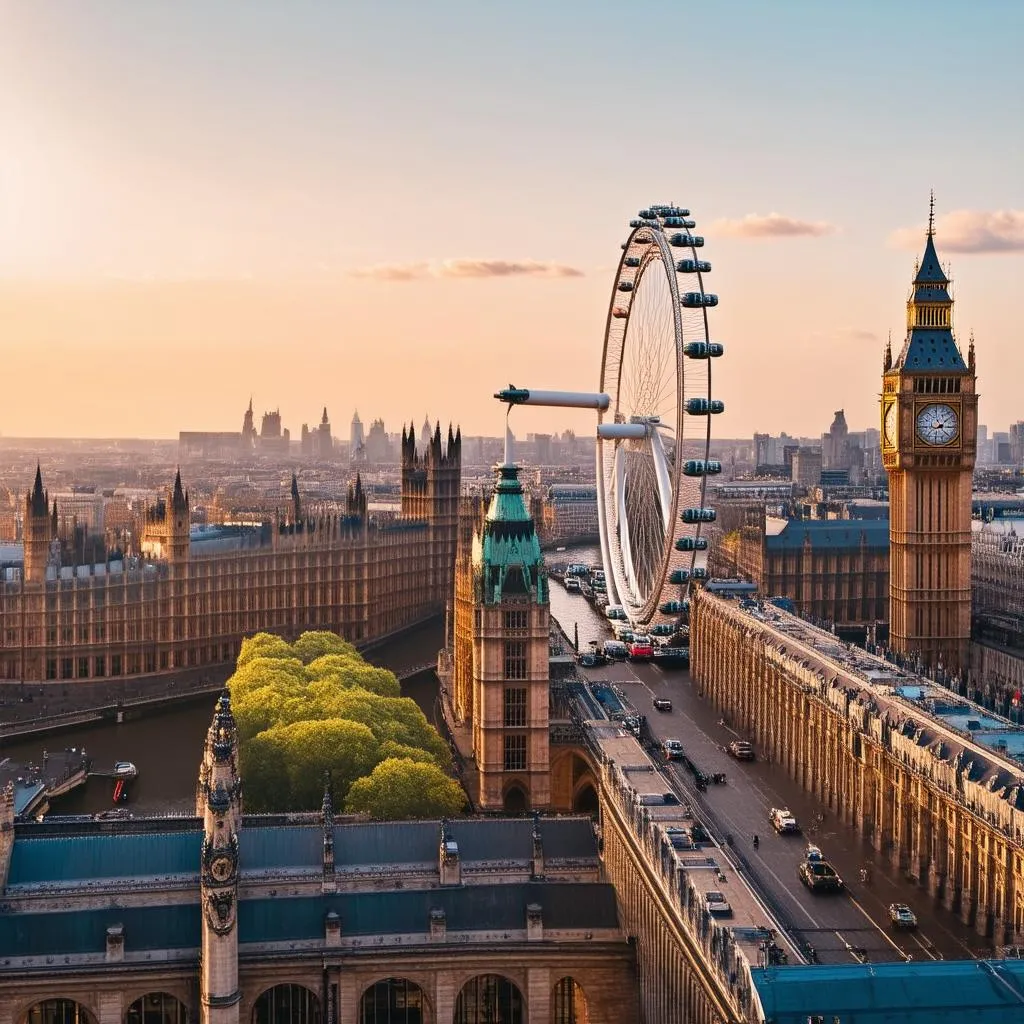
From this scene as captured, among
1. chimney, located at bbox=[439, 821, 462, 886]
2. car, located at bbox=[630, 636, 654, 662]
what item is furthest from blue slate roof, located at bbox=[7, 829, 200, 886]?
car, located at bbox=[630, 636, 654, 662]

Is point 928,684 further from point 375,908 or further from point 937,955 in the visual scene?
point 375,908

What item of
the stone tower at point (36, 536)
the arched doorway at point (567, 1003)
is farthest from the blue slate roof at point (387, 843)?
the stone tower at point (36, 536)

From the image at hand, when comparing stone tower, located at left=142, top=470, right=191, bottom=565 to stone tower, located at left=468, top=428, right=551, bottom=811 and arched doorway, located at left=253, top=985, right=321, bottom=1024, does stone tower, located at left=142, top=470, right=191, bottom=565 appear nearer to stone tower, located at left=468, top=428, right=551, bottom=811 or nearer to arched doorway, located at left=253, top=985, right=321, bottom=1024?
stone tower, located at left=468, top=428, right=551, bottom=811

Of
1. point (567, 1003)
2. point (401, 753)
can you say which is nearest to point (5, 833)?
point (567, 1003)

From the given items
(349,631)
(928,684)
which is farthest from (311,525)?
(928,684)

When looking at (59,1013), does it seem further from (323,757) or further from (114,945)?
(323,757)

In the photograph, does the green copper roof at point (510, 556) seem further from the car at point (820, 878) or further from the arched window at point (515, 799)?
the car at point (820, 878)
